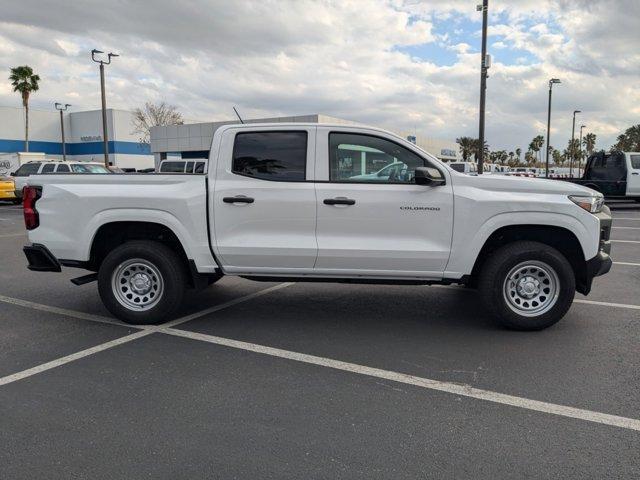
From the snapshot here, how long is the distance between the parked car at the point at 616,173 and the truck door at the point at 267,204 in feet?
52.4

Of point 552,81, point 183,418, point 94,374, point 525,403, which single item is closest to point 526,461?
point 525,403

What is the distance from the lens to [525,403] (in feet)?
11.9

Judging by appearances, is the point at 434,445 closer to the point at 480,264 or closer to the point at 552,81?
the point at 480,264

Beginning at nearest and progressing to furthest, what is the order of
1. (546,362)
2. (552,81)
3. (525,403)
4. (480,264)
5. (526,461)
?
(526,461), (525,403), (546,362), (480,264), (552,81)

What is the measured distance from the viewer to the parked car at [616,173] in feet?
60.3

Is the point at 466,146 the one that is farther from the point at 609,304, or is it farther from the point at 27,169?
the point at 609,304

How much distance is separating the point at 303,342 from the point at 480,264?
192cm

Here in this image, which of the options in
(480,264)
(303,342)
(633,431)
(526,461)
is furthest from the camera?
(480,264)

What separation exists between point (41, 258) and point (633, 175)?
62.1ft

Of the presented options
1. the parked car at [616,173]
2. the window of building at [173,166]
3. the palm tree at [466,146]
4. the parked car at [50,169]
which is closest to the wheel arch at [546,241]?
the parked car at [616,173]

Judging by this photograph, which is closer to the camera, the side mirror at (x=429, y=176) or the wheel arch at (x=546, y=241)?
the side mirror at (x=429, y=176)

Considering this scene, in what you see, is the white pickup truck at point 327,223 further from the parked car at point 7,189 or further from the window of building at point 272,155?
the parked car at point 7,189

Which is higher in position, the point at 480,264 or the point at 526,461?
the point at 480,264

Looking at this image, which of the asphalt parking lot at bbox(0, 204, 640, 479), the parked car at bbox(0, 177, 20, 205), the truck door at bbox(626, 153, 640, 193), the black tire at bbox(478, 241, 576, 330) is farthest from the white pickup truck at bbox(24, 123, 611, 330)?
the parked car at bbox(0, 177, 20, 205)
